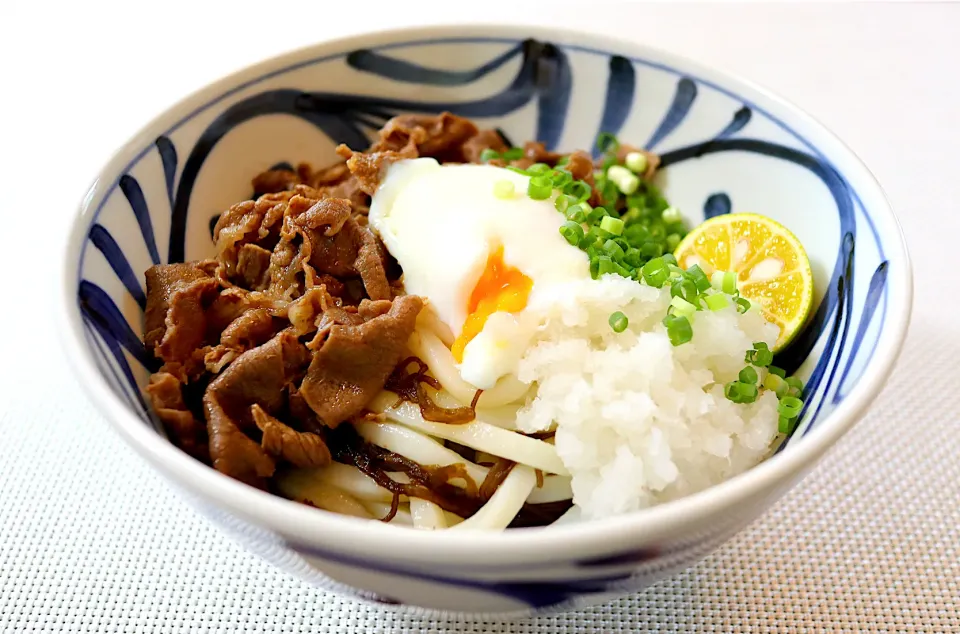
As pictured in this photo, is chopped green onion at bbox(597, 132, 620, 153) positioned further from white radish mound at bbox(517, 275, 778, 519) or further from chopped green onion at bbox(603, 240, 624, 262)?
white radish mound at bbox(517, 275, 778, 519)

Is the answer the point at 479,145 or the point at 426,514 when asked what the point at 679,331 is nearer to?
the point at 426,514

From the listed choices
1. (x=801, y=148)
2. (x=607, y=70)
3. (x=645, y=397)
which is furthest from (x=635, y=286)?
(x=607, y=70)

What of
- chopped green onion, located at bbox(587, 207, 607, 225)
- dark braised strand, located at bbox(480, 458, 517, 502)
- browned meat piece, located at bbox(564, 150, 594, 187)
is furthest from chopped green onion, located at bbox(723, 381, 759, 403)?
browned meat piece, located at bbox(564, 150, 594, 187)

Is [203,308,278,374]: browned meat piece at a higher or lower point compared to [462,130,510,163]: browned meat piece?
lower

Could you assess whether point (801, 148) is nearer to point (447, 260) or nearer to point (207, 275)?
point (447, 260)

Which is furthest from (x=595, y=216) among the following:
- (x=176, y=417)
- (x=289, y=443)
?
(x=176, y=417)

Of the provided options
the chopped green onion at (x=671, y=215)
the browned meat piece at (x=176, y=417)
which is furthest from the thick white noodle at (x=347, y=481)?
the chopped green onion at (x=671, y=215)

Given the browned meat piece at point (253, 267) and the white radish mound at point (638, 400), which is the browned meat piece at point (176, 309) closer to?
the browned meat piece at point (253, 267)
